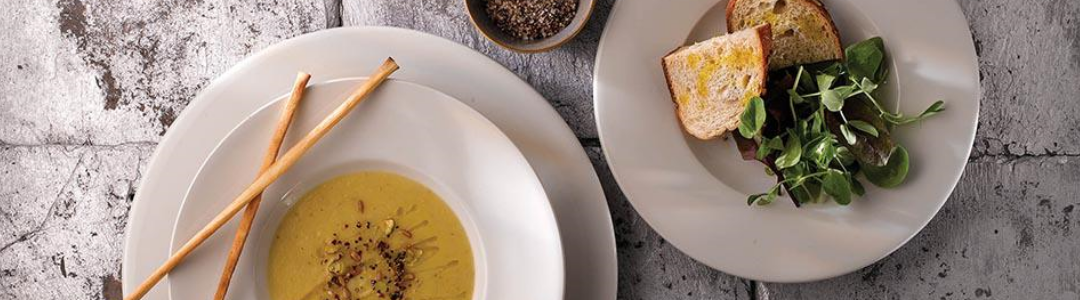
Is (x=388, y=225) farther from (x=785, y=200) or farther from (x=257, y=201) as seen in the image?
(x=785, y=200)

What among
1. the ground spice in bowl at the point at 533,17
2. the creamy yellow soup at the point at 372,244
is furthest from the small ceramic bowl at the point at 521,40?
the creamy yellow soup at the point at 372,244

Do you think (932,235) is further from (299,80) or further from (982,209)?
(299,80)

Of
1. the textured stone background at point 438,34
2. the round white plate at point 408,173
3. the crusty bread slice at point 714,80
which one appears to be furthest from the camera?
the textured stone background at point 438,34

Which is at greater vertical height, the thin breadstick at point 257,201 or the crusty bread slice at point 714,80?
the thin breadstick at point 257,201

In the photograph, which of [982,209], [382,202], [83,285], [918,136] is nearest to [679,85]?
[918,136]

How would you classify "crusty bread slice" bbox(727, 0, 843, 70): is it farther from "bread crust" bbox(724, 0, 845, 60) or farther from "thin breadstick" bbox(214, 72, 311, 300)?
"thin breadstick" bbox(214, 72, 311, 300)

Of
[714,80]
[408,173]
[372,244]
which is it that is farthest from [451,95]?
[714,80]

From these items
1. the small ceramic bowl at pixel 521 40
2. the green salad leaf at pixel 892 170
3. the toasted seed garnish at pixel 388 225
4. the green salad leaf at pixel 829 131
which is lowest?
the green salad leaf at pixel 892 170

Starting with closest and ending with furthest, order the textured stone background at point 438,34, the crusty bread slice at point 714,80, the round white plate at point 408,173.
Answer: the round white plate at point 408,173 < the crusty bread slice at point 714,80 < the textured stone background at point 438,34

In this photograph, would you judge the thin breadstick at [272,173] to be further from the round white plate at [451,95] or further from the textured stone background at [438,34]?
the textured stone background at [438,34]
